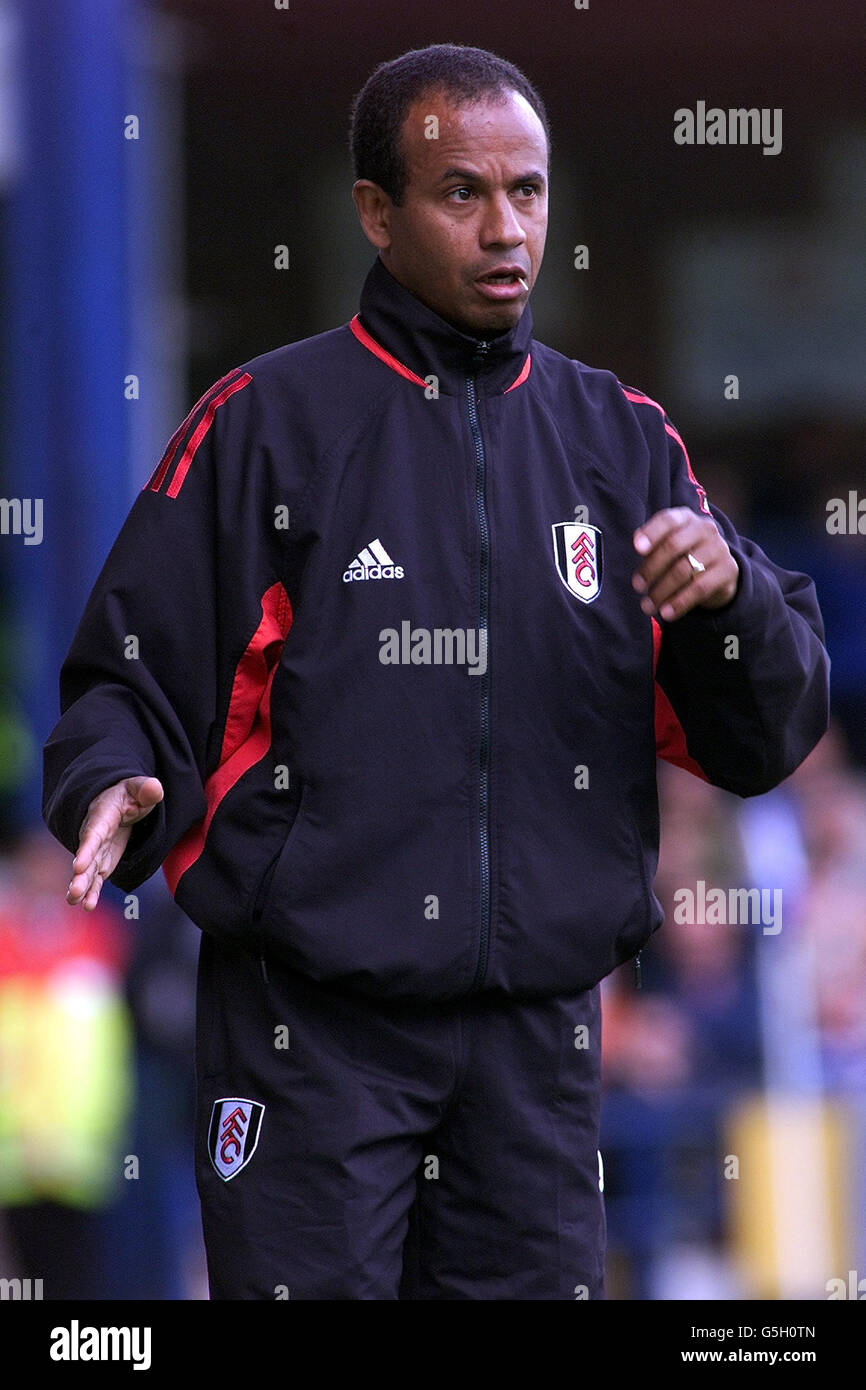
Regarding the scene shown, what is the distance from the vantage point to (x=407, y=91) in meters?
2.37

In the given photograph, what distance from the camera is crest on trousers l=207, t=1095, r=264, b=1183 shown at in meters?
2.23

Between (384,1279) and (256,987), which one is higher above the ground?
(256,987)

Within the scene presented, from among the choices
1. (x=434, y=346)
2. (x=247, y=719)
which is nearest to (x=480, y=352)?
(x=434, y=346)

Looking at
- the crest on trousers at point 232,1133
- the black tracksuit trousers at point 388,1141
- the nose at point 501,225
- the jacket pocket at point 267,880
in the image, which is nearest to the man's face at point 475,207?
the nose at point 501,225

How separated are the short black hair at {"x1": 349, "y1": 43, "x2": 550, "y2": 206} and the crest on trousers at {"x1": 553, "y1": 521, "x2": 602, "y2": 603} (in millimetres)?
433

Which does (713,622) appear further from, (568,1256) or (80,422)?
(80,422)

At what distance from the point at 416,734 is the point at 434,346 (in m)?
0.46

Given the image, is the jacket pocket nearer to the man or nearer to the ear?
the man

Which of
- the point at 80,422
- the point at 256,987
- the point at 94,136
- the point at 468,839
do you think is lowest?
the point at 256,987

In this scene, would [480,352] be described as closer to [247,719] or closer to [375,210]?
[375,210]

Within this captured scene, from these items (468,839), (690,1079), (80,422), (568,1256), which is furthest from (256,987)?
(80,422)

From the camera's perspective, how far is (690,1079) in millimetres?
4695

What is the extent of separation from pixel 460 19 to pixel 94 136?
3.02ft

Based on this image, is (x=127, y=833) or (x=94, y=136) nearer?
(x=127, y=833)
